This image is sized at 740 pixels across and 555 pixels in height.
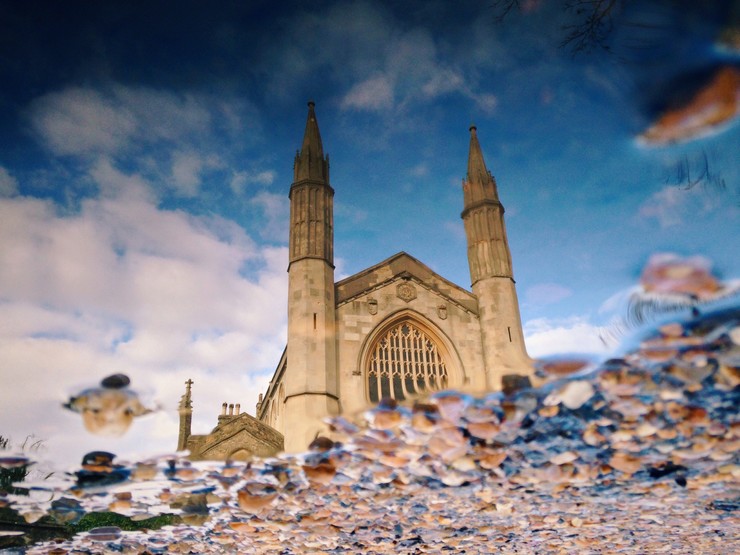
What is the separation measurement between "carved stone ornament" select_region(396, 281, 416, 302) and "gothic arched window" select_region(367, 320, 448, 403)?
80 cm

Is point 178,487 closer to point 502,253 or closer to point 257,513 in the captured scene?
point 257,513

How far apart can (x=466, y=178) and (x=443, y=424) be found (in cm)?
1509

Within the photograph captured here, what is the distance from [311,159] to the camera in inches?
705

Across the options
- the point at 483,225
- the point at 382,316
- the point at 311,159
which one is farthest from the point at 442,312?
the point at 311,159

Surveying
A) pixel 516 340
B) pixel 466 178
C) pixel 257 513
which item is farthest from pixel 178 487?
pixel 466 178

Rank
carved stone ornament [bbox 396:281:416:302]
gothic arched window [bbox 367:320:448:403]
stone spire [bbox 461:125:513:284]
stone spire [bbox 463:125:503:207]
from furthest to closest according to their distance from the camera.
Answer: stone spire [bbox 463:125:503:207], stone spire [bbox 461:125:513:284], carved stone ornament [bbox 396:281:416:302], gothic arched window [bbox 367:320:448:403]

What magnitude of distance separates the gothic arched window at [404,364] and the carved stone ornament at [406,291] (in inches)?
31.4

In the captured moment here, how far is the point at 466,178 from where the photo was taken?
19.8 meters

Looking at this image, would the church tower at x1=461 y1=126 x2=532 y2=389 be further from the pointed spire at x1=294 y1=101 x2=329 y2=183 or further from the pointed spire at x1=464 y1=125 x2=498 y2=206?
the pointed spire at x1=294 y1=101 x2=329 y2=183

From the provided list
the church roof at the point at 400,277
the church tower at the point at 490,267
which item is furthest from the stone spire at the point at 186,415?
the church tower at the point at 490,267

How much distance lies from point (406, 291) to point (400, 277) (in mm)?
532

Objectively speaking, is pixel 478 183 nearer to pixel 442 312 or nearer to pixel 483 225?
pixel 483 225

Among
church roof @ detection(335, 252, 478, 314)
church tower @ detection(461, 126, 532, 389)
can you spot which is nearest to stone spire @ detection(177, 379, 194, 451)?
church roof @ detection(335, 252, 478, 314)

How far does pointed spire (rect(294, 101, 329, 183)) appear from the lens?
696 inches
